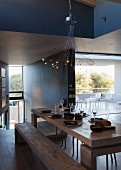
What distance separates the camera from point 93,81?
43.9ft

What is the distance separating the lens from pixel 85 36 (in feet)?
16.9

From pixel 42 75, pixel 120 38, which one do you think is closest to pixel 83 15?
pixel 120 38

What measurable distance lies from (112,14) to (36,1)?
1.76 m

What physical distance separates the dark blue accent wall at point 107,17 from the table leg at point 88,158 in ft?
9.28

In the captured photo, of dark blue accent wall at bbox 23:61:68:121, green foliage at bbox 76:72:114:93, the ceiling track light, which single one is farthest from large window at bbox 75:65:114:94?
the ceiling track light

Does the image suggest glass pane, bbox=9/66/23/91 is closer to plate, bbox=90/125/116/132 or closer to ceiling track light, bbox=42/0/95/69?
ceiling track light, bbox=42/0/95/69

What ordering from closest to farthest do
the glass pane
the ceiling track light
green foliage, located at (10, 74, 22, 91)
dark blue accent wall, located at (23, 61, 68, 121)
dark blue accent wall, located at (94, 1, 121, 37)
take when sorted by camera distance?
dark blue accent wall, located at (94, 1, 121, 37)
the ceiling track light
dark blue accent wall, located at (23, 61, 68, 121)
the glass pane
green foliage, located at (10, 74, 22, 91)

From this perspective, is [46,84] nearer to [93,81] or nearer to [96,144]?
[93,81]

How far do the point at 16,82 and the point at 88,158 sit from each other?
1299 centimetres

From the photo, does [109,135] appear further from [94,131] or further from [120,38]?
[120,38]

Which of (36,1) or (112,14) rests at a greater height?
(36,1)

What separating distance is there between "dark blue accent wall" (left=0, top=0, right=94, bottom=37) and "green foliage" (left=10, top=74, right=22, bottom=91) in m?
10.2

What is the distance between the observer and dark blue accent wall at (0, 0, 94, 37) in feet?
14.8

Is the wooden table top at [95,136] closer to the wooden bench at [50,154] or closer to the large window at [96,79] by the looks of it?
the wooden bench at [50,154]
